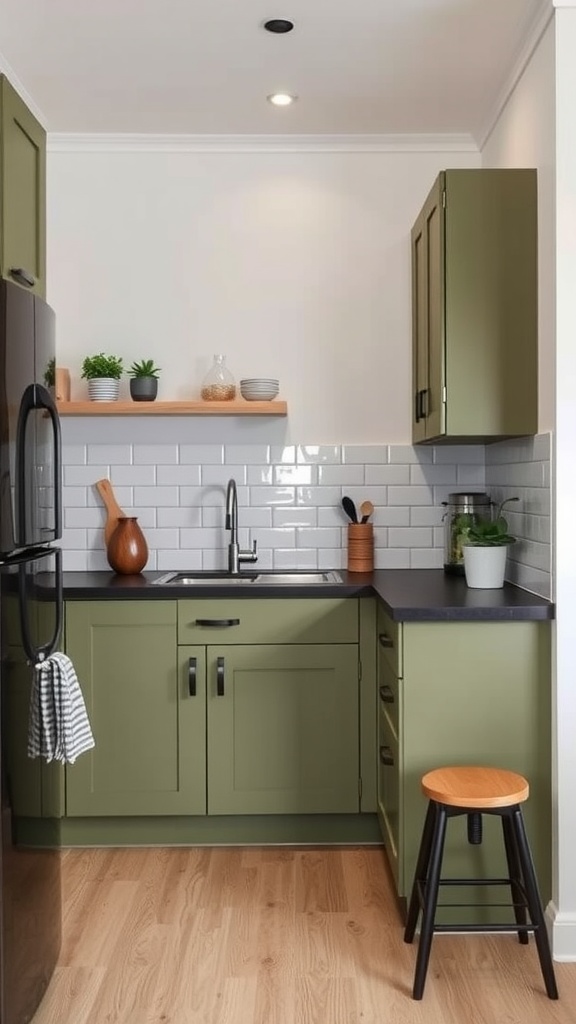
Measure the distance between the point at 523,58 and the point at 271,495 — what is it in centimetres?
177

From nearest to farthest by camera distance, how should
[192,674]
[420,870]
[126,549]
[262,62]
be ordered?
[420,870], [262,62], [192,674], [126,549]

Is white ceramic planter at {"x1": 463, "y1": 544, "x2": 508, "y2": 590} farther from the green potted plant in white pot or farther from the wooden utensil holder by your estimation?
the wooden utensil holder

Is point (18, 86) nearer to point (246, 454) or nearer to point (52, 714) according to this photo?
Answer: point (246, 454)

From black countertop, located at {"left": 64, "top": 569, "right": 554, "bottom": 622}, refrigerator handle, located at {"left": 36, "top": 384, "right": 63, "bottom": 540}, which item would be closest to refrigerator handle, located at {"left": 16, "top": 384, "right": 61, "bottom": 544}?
refrigerator handle, located at {"left": 36, "top": 384, "right": 63, "bottom": 540}

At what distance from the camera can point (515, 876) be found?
2.56 m

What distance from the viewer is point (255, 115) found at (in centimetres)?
350

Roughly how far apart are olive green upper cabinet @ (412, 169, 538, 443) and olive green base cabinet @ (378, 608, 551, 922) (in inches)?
26.6

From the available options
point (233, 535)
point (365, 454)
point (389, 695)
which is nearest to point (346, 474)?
point (365, 454)

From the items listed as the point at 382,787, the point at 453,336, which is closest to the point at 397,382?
the point at 453,336

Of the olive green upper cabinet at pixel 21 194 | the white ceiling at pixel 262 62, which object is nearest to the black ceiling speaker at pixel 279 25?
the white ceiling at pixel 262 62

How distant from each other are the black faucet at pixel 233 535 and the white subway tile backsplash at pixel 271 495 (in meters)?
0.09

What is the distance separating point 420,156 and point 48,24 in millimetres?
1568

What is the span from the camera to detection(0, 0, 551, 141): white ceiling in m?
2.73

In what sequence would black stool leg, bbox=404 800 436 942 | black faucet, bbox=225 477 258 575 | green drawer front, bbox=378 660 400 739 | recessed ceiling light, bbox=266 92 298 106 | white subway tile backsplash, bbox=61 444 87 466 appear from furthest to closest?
white subway tile backsplash, bbox=61 444 87 466, black faucet, bbox=225 477 258 575, recessed ceiling light, bbox=266 92 298 106, green drawer front, bbox=378 660 400 739, black stool leg, bbox=404 800 436 942
